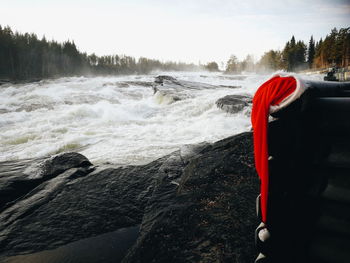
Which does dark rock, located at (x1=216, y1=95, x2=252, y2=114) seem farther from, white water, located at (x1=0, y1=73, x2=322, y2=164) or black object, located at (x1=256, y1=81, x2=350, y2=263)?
black object, located at (x1=256, y1=81, x2=350, y2=263)

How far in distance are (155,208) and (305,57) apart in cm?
8620

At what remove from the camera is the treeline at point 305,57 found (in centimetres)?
4838

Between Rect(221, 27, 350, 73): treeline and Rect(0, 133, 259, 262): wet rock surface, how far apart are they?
3200cm

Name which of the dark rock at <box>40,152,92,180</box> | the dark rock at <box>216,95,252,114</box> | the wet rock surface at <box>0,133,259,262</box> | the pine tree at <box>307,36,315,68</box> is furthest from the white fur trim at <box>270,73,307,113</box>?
the pine tree at <box>307,36,315,68</box>

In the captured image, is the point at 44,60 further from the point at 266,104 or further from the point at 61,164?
the point at 266,104

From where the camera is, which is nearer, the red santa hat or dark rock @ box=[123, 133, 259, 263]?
the red santa hat

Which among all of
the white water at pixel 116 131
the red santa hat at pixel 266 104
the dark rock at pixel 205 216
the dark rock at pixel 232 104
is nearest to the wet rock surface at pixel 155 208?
the dark rock at pixel 205 216

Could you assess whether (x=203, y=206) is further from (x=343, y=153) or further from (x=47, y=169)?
(x=47, y=169)

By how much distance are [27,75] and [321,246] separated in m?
74.7

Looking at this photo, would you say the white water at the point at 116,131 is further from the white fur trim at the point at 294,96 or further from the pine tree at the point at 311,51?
the pine tree at the point at 311,51

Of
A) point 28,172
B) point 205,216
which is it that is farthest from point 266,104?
point 28,172

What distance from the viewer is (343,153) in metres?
1.14

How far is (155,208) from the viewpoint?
2898mm

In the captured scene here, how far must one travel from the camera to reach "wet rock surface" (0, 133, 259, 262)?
2109 mm
